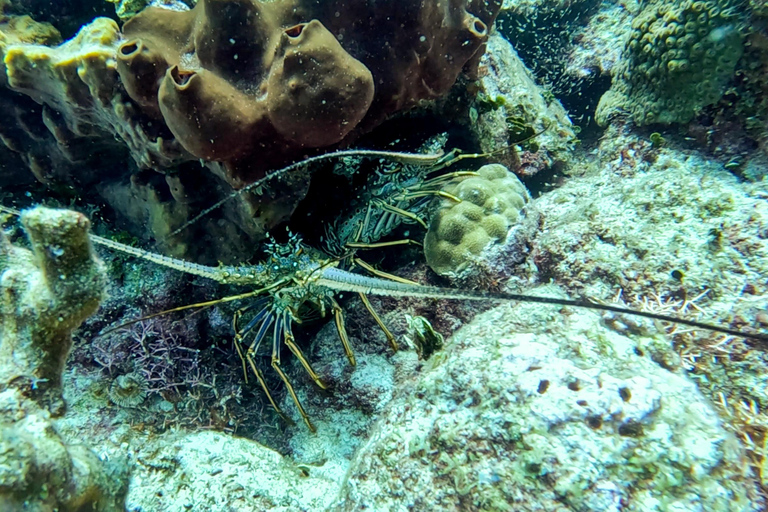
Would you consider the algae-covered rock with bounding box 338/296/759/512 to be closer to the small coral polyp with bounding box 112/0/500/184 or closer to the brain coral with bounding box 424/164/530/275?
the brain coral with bounding box 424/164/530/275

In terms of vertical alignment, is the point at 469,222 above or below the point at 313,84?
below

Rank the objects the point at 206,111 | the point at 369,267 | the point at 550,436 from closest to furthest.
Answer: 1. the point at 550,436
2. the point at 206,111
3. the point at 369,267

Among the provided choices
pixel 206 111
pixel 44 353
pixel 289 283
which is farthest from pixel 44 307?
pixel 289 283

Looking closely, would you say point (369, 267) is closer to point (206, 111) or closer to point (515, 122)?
→ point (206, 111)

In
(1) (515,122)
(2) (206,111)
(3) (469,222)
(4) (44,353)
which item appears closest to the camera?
(4) (44,353)

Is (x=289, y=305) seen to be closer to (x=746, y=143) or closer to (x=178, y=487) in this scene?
(x=178, y=487)

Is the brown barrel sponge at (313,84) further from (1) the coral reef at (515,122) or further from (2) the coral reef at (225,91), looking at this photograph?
(1) the coral reef at (515,122)

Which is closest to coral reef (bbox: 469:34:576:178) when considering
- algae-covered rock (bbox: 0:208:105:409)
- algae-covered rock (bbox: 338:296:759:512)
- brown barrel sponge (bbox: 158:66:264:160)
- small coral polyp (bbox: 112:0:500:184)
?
small coral polyp (bbox: 112:0:500:184)
